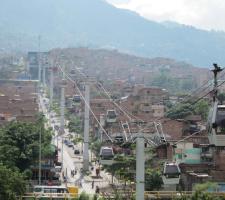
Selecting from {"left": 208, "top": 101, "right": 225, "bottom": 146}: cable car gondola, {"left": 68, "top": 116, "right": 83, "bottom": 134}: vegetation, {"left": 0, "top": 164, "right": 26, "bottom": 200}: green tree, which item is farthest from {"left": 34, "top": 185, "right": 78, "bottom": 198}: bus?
{"left": 68, "top": 116, "right": 83, "bottom": 134}: vegetation

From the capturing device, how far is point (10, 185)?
23.2 metres

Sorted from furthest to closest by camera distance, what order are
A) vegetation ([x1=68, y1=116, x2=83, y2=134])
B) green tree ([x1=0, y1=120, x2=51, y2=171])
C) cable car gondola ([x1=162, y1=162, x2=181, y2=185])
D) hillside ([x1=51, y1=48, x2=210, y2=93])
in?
hillside ([x1=51, y1=48, x2=210, y2=93]) → vegetation ([x1=68, y1=116, x2=83, y2=134]) → green tree ([x1=0, y1=120, x2=51, y2=171]) → cable car gondola ([x1=162, y1=162, x2=181, y2=185])

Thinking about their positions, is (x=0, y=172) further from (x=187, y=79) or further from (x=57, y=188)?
(x=187, y=79)

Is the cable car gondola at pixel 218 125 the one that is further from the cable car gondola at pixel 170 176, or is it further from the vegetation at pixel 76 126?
the vegetation at pixel 76 126

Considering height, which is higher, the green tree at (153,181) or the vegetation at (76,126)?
the vegetation at (76,126)

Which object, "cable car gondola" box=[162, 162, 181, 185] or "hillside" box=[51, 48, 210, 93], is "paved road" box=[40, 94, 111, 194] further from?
"hillside" box=[51, 48, 210, 93]

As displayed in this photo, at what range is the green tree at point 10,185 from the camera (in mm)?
22375

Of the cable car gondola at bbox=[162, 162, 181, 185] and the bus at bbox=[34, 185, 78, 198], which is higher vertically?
the cable car gondola at bbox=[162, 162, 181, 185]

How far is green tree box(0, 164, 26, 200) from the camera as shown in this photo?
22375mm

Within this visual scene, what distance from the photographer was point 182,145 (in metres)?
35.9

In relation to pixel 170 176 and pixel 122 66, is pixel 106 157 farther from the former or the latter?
pixel 122 66

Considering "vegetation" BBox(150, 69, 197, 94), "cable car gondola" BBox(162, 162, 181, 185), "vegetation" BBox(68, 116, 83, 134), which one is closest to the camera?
"cable car gondola" BBox(162, 162, 181, 185)

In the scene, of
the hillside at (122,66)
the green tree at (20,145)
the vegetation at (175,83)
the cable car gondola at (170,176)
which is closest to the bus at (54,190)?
the green tree at (20,145)

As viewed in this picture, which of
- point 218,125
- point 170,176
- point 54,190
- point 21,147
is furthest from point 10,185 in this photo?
point 218,125
